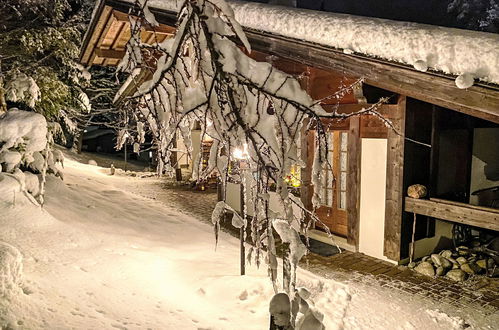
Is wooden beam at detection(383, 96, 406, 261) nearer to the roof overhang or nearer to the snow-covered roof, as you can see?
the roof overhang

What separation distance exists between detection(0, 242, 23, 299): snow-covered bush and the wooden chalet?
4122 millimetres

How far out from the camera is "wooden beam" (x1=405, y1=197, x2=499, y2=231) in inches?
251

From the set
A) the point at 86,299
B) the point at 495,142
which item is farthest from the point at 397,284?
the point at 86,299

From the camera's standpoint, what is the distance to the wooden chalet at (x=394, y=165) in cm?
699

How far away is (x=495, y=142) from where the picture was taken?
27.2ft

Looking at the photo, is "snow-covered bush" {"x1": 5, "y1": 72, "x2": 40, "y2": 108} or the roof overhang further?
"snow-covered bush" {"x1": 5, "y1": 72, "x2": 40, "y2": 108}

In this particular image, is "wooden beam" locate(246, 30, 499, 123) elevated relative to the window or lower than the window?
elevated

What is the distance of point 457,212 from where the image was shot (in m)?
6.74

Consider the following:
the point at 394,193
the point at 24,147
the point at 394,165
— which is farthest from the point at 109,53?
the point at 394,193

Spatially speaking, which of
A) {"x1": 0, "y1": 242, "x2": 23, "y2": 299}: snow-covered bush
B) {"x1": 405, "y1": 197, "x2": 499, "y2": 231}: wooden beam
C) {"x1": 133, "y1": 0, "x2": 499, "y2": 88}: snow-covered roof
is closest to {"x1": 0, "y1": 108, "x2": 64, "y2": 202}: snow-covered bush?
{"x1": 0, "y1": 242, "x2": 23, "y2": 299}: snow-covered bush

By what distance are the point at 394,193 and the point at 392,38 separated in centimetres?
417

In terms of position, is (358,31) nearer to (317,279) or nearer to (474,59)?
(474,59)

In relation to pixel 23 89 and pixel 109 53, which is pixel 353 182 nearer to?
pixel 109 53

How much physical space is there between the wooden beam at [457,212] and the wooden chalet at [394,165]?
2 centimetres
